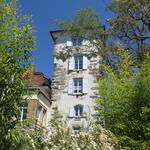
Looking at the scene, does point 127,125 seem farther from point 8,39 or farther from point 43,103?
point 43,103

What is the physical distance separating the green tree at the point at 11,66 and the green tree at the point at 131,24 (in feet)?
50.8

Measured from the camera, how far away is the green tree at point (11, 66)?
37.4ft

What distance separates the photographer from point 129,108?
19219 millimetres

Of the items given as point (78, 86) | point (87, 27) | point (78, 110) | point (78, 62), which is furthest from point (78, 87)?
point (87, 27)

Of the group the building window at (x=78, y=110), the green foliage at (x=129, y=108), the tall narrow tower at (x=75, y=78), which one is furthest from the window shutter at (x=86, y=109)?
the green foliage at (x=129, y=108)

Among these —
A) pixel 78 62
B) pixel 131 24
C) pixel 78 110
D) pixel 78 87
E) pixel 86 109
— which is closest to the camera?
pixel 131 24

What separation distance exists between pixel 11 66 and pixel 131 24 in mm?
17589

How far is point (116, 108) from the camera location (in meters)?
19.8

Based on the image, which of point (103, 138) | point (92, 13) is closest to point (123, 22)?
point (92, 13)

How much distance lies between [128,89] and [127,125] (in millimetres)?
2174

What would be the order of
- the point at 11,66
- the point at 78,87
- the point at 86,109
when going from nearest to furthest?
1. the point at 11,66
2. the point at 86,109
3. the point at 78,87

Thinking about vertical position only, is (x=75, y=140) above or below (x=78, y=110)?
below

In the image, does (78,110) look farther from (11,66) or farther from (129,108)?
(11,66)

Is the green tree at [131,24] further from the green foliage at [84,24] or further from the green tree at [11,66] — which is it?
the green tree at [11,66]
